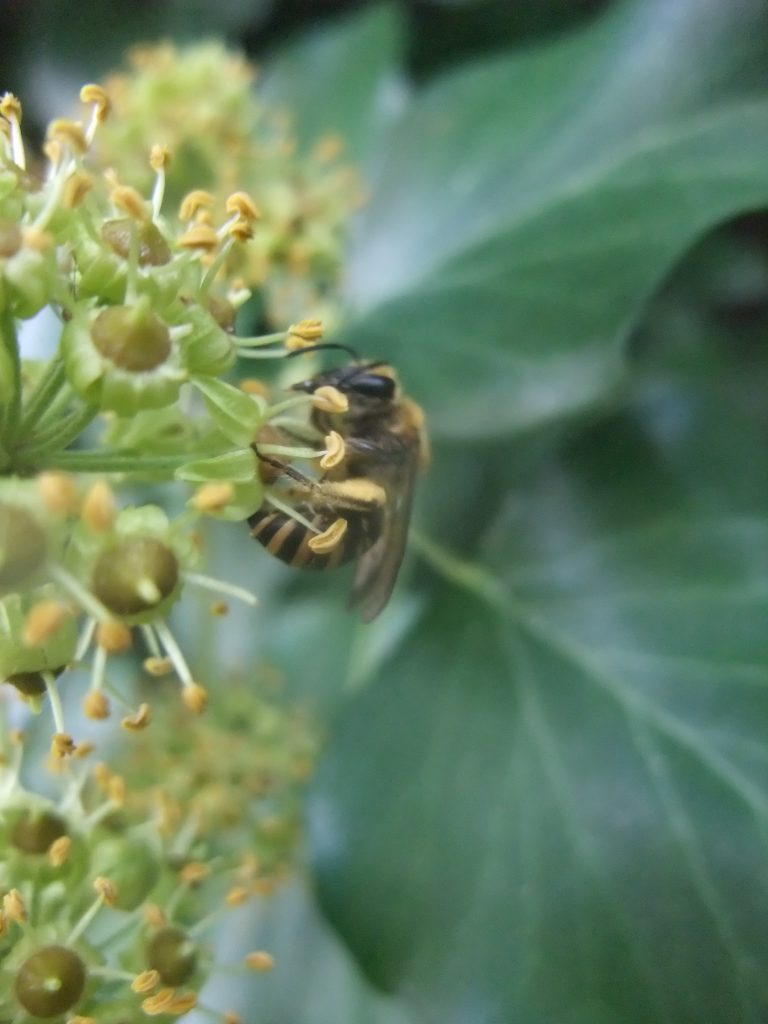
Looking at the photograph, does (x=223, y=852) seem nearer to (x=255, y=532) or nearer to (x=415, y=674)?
(x=415, y=674)

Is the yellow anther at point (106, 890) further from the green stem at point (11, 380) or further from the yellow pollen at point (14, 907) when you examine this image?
the green stem at point (11, 380)

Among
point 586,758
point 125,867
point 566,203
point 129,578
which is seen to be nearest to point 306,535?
point 129,578

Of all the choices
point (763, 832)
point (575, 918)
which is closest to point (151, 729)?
point (575, 918)

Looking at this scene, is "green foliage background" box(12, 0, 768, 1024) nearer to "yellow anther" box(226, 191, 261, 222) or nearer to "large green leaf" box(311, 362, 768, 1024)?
"large green leaf" box(311, 362, 768, 1024)

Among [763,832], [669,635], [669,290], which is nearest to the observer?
[763,832]

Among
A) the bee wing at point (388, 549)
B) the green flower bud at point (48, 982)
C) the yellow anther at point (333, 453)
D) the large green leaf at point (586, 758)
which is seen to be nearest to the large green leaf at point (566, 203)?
the large green leaf at point (586, 758)
